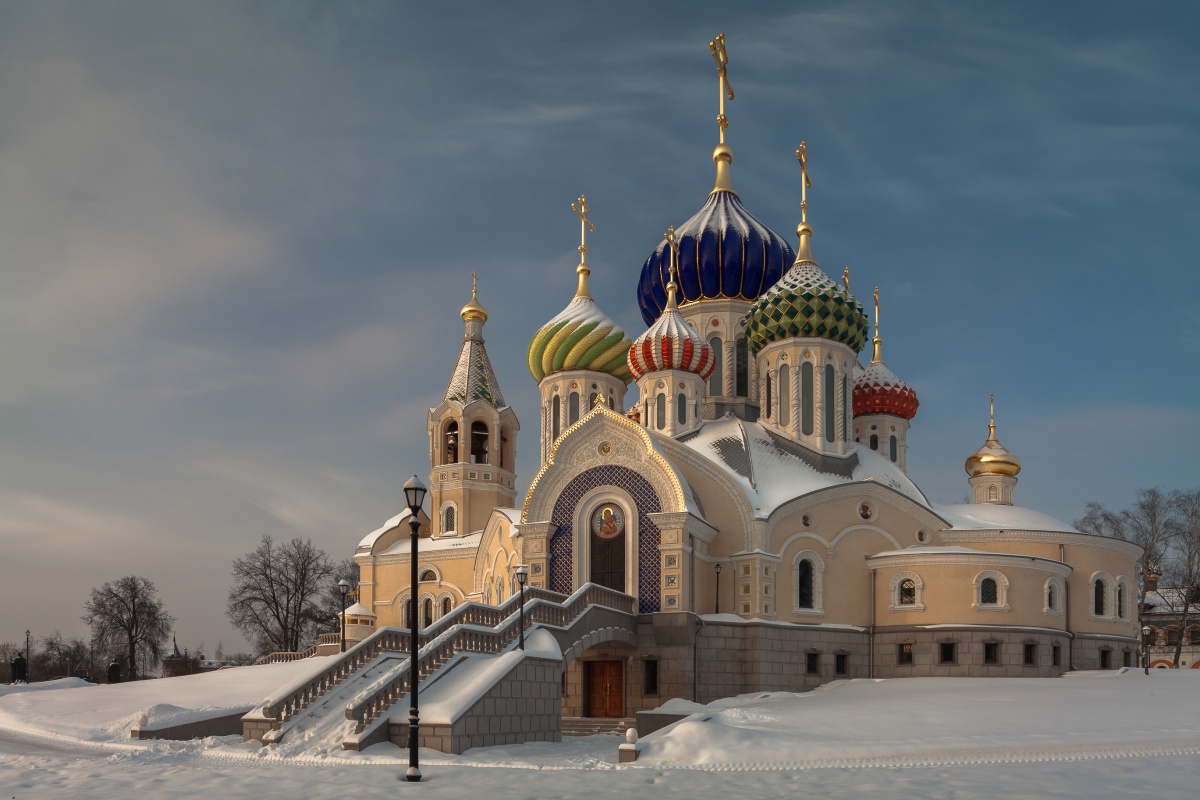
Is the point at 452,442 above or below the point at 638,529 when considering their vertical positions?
above

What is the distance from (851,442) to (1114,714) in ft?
46.9

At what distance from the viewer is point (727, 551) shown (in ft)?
97.2

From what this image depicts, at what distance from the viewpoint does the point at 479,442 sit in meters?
43.3

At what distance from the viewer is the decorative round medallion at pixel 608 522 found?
96.2ft

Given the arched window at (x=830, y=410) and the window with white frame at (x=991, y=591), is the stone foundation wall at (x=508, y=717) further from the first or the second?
the arched window at (x=830, y=410)

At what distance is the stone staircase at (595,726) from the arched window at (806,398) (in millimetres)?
10436

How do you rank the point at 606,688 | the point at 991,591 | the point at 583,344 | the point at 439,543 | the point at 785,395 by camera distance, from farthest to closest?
the point at 439,543, the point at 583,344, the point at 785,395, the point at 991,591, the point at 606,688

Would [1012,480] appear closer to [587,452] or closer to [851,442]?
[851,442]

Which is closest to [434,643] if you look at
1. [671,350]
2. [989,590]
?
[671,350]

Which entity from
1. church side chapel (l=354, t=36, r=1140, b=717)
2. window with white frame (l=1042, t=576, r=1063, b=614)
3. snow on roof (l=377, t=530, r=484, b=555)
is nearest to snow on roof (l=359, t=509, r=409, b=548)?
snow on roof (l=377, t=530, r=484, b=555)

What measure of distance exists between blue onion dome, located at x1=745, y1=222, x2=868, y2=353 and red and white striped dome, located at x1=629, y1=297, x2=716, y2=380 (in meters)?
1.98

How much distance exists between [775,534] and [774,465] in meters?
2.55

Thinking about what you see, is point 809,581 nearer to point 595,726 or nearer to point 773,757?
point 595,726

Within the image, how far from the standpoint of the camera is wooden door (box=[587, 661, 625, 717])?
2825 cm
